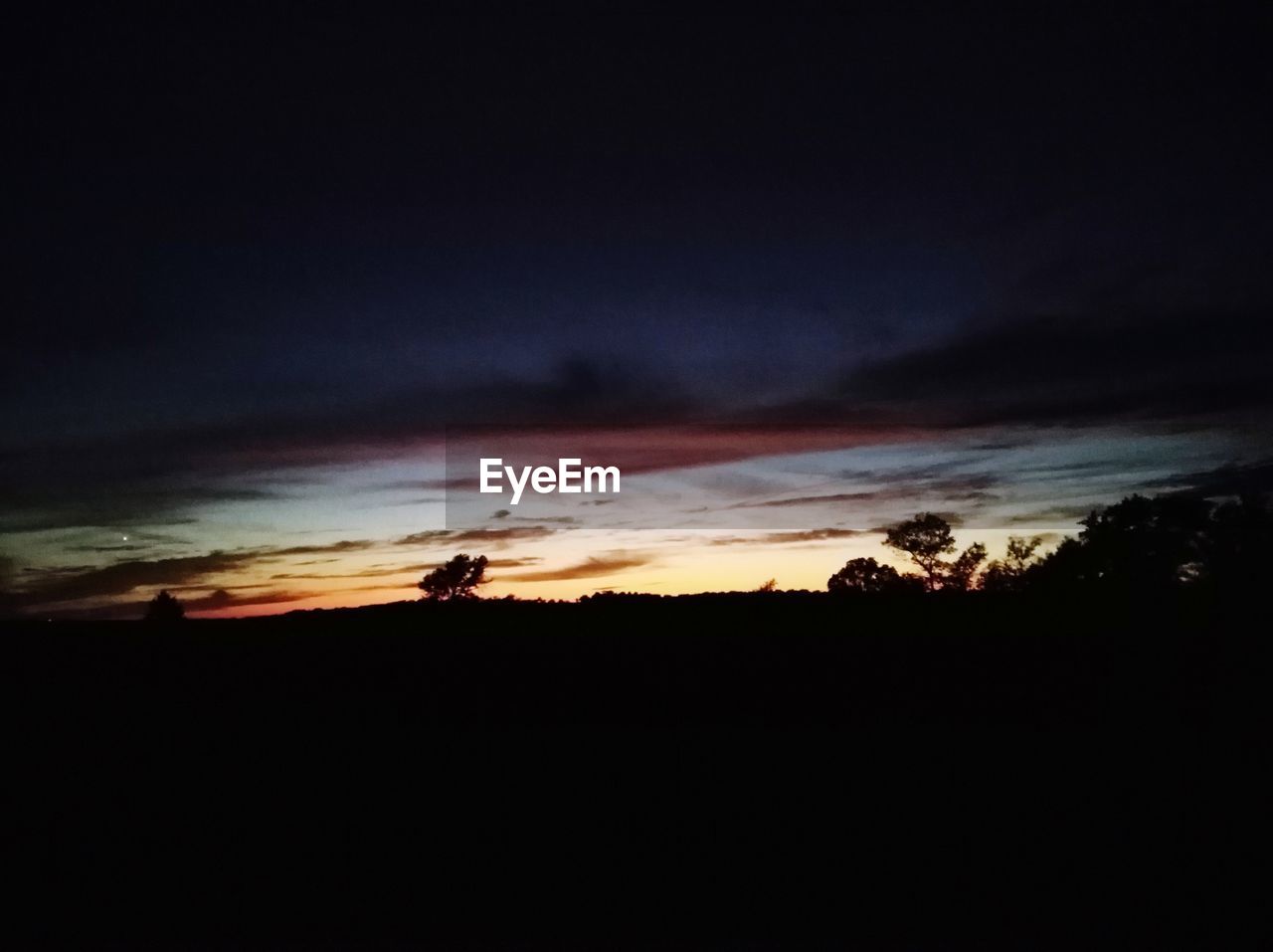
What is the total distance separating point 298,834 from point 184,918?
50.0 inches

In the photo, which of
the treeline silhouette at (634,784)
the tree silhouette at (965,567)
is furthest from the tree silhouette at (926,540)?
the treeline silhouette at (634,784)

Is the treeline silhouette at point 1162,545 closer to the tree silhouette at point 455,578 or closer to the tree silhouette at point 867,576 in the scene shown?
the tree silhouette at point 867,576

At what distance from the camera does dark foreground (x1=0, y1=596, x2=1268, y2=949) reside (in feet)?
24.1

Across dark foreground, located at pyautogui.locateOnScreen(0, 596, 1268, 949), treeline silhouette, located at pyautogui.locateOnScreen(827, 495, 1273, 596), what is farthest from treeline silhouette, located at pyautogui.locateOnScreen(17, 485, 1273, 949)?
treeline silhouette, located at pyautogui.locateOnScreen(827, 495, 1273, 596)

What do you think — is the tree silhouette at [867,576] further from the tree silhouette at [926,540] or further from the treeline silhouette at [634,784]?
the treeline silhouette at [634,784]

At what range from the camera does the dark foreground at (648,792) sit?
7.34 m

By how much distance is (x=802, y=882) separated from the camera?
25.7 feet

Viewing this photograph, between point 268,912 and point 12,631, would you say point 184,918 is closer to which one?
point 268,912

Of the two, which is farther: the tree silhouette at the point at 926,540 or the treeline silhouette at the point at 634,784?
the tree silhouette at the point at 926,540

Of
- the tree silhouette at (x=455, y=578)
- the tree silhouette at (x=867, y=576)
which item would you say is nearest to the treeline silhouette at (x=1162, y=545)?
the tree silhouette at (x=867, y=576)

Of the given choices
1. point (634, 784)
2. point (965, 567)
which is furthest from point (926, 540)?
point (634, 784)

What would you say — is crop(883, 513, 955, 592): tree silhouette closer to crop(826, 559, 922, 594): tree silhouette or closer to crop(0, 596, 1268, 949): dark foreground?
crop(826, 559, 922, 594): tree silhouette

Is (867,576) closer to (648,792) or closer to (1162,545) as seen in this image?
(1162,545)

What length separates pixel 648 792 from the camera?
8953 mm
